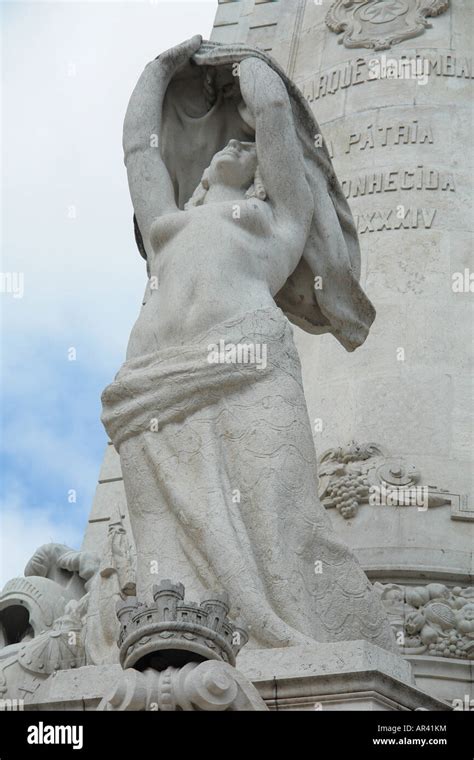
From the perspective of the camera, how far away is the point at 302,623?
6039 millimetres

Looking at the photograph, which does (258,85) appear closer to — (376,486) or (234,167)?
(234,167)

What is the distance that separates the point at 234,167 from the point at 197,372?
1.21 meters

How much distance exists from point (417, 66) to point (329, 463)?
2.83m

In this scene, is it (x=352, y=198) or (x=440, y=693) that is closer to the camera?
(x=440, y=693)

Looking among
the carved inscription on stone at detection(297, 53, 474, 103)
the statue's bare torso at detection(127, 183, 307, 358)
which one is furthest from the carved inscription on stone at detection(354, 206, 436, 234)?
the statue's bare torso at detection(127, 183, 307, 358)

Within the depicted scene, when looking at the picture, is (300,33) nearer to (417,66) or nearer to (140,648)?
(417,66)

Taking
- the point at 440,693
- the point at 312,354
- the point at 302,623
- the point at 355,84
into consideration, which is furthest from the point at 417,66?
the point at 302,623

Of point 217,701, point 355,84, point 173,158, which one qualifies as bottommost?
point 217,701

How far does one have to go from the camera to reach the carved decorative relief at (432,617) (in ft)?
25.5

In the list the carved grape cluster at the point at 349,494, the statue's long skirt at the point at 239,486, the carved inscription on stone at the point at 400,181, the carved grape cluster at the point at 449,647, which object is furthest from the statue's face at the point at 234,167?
the carved inscription on stone at the point at 400,181

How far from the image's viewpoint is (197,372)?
644 cm

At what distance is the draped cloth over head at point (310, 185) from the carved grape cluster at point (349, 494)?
1.11 metres

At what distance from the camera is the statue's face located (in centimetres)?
728

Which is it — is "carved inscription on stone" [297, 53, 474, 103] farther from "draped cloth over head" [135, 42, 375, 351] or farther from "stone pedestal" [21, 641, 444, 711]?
"stone pedestal" [21, 641, 444, 711]
